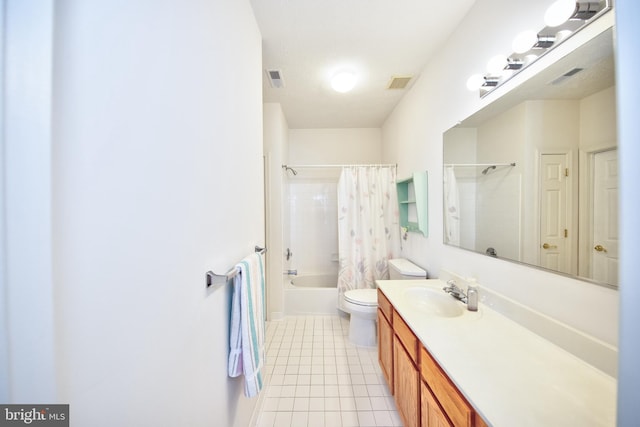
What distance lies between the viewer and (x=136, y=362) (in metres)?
0.52

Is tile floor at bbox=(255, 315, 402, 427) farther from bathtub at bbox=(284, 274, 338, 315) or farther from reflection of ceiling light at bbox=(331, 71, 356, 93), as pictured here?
reflection of ceiling light at bbox=(331, 71, 356, 93)

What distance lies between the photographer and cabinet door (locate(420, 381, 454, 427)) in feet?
2.79

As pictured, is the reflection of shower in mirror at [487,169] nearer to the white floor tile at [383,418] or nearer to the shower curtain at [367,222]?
the shower curtain at [367,222]

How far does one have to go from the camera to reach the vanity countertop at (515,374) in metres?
0.63

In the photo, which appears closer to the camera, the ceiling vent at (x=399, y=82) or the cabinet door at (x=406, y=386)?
the cabinet door at (x=406, y=386)

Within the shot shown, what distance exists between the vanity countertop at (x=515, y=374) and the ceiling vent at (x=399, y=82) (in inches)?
80.5

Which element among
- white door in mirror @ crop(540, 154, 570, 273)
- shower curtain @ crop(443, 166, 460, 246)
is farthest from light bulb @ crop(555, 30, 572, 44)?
shower curtain @ crop(443, 166, 460, 246)

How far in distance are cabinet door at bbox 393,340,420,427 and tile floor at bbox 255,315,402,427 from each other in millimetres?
280

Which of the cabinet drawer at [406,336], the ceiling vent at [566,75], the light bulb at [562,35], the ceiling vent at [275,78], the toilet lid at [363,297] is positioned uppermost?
the ceiling vent at [275,78]

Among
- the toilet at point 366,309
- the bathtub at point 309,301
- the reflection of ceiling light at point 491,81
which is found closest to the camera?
the reflection of ceiling light at point 491,81

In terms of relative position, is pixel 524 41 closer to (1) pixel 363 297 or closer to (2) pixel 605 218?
(2) pixel 605 218

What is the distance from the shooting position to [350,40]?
1653 mm

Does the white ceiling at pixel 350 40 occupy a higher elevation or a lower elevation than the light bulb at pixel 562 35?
higher

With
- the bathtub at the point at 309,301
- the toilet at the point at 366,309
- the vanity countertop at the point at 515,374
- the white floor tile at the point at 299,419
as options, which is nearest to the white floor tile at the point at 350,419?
the white floor tile at the point at 299,419
